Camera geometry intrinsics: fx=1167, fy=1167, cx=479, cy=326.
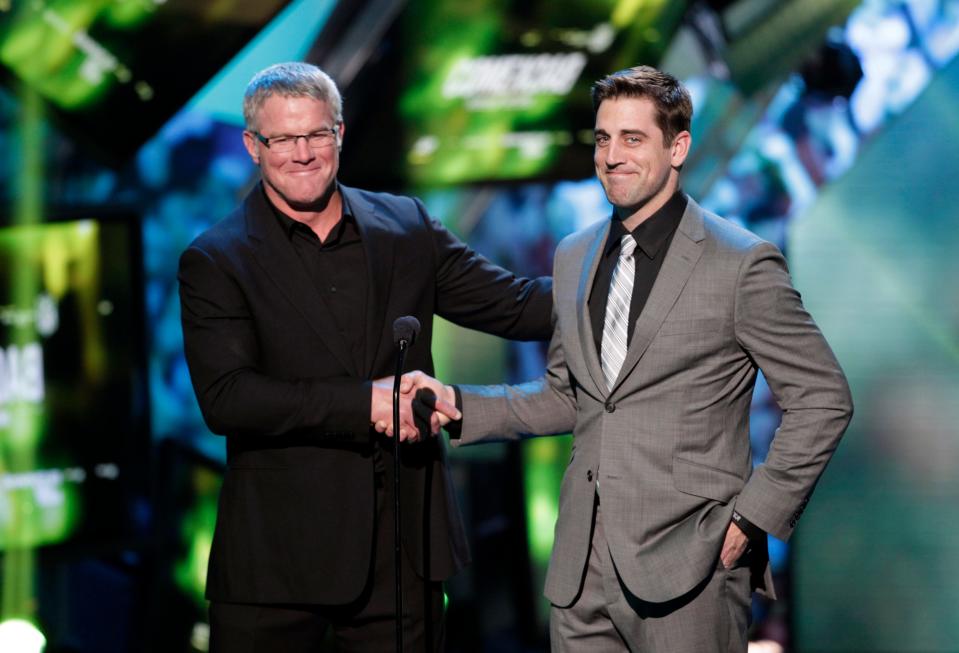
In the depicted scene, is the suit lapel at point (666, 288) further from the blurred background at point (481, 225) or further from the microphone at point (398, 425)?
the blurred background at point (481, 225)

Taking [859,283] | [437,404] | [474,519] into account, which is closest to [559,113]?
[859,283]

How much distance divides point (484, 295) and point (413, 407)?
18.4 inches

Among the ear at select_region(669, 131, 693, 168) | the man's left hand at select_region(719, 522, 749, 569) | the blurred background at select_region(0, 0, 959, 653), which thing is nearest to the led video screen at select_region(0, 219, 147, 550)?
the blurred background at select_region(0, 0, 959, 653)

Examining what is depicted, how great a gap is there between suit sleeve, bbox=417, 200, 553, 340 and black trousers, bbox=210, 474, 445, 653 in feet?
1.74

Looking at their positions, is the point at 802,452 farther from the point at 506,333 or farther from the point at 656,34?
the point at 656,34

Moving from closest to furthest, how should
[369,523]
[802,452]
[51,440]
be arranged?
[802,452] → [369,523] → [51,440]

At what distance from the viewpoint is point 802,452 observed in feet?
7.63

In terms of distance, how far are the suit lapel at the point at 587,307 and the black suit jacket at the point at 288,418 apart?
1.45 ft

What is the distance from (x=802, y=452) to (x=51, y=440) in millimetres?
2710

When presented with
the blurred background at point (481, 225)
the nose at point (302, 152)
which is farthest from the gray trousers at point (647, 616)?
the blurred background at point (481, 225)

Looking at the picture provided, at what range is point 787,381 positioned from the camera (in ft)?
7.64

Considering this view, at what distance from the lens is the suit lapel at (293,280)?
263 cm

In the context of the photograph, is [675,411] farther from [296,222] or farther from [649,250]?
[296,222]

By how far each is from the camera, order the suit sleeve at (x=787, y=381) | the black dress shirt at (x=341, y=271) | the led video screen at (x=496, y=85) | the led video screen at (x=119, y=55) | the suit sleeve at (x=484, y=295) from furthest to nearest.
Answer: the led video screen at (x=496, y=85), the led video screen at (x=119, y=55), the suit sleeve at (x=484, y=295), the black dress shirt at (x=341, y=271), the suit sleeve at (x=787, y=381)
